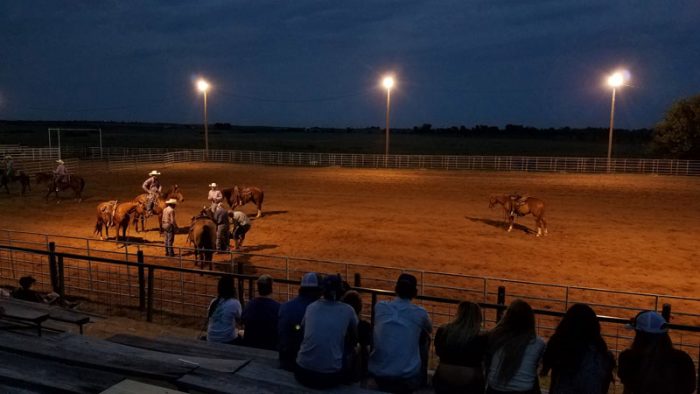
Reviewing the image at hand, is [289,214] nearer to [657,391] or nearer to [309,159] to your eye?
[657,391]

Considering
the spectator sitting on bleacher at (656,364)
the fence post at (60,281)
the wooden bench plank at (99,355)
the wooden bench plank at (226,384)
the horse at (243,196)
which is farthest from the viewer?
the horse at (243,196)

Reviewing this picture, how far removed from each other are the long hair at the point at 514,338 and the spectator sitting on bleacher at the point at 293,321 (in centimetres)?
160

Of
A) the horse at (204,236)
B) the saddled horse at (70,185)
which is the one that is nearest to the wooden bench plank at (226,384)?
the horse at (204,236)

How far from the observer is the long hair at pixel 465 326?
4.30m

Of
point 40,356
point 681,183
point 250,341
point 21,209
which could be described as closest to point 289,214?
point 21,209

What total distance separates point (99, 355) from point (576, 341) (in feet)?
11.2

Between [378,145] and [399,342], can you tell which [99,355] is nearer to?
[399,342]

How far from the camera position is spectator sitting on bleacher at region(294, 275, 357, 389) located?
4195 mm

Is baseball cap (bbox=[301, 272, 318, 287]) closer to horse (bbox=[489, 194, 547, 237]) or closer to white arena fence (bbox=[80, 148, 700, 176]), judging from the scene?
horse (bbox=[489, 194, 547, 237])

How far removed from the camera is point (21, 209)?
72.8 ft

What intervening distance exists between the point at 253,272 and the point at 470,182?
21642 mm

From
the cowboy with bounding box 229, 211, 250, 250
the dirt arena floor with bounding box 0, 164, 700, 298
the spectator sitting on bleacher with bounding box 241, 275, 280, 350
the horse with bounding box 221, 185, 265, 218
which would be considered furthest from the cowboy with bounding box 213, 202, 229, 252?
the spectator sitting on bleacher with bounding box 241, 275, 280, 350

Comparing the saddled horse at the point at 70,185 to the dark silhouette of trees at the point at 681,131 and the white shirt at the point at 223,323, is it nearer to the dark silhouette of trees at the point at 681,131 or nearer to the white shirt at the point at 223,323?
the white shirt at the point at 223,323

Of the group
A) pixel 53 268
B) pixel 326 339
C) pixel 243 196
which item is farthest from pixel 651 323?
pixel 243 196
